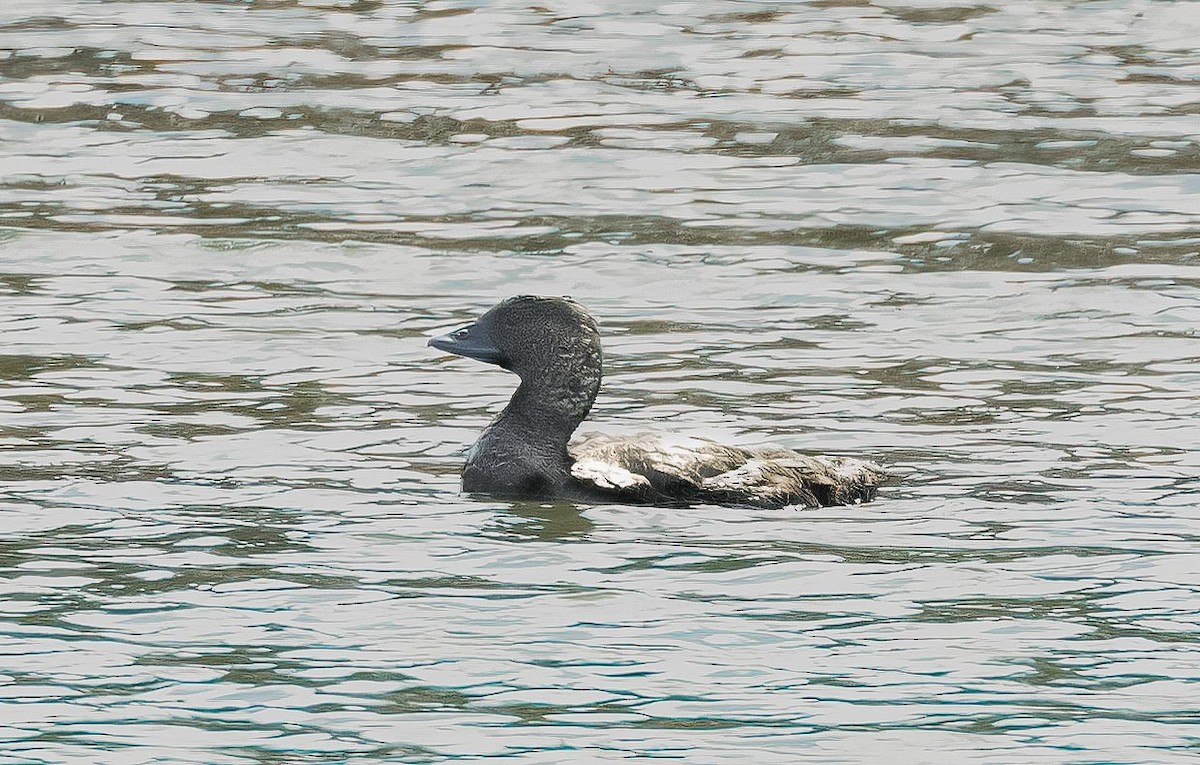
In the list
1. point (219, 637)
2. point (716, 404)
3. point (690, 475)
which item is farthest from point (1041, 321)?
point (219, 637)

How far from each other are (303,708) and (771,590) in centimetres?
192

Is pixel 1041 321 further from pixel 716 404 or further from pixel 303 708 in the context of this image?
pixel 303 708

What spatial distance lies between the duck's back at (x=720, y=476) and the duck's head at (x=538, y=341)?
1.33ft

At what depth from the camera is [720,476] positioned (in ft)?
32.1

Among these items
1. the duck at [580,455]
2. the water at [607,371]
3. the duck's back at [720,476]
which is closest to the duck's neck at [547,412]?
the duck at [580,455]

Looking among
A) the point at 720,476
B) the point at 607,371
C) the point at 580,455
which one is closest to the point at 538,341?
the point at 580,455

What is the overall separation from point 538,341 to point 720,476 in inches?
40.5

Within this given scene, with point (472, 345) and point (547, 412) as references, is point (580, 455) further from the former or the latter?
point (472, 345)

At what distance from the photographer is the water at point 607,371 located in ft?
24.3

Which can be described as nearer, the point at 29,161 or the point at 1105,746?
the point at 1105,746

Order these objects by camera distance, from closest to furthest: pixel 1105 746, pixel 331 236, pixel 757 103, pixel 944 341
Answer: pixel 1105 746 → pixel 944 341 → pixel 331 236 → pixel 757 103

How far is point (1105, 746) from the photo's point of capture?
273 inches

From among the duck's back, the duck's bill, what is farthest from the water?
the duck's bill

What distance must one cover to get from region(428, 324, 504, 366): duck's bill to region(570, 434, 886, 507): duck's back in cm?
65
